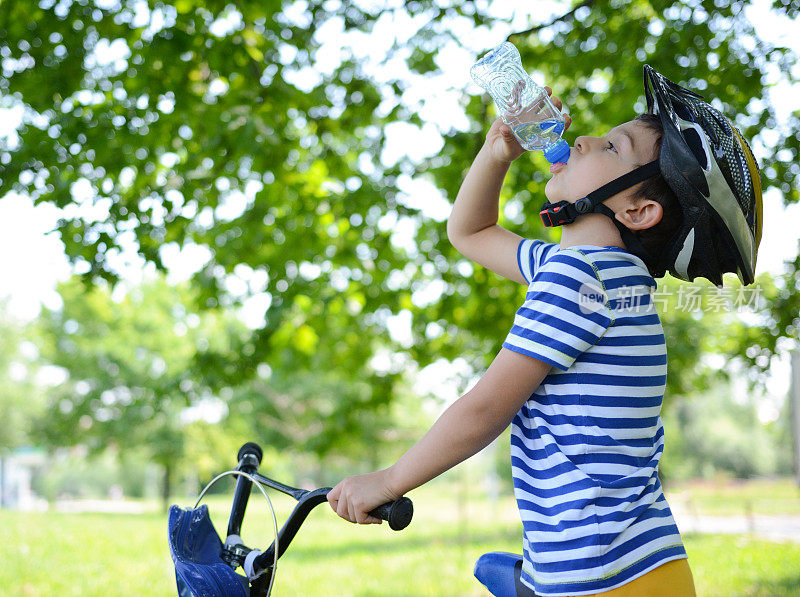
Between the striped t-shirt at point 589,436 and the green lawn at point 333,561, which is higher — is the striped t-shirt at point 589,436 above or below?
above

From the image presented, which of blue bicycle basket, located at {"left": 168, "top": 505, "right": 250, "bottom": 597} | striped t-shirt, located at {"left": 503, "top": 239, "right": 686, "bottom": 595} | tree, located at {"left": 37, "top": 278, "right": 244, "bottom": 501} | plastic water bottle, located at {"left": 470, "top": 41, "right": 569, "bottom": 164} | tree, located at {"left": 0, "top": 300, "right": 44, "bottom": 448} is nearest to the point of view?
striped t-shirt, located at {"left": 503, "top": 239, "right": 686, "bottom": 595}

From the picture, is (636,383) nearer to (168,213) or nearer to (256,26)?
(168,213)

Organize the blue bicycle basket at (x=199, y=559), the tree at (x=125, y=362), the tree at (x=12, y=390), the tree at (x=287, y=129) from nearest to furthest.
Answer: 1. the blue bicycle basket at (x=199, y=559)
2. the tree at (x=287, y=129)
3. the tree at (x=125, y=362)
4. the tree at (x=12, y=390)

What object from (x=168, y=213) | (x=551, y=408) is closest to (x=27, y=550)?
(x=168, y=213)

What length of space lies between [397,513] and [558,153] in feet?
2.62

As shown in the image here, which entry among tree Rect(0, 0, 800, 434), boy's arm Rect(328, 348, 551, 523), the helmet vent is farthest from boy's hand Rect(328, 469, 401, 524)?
tree Rect(0, 0, 800, 434)

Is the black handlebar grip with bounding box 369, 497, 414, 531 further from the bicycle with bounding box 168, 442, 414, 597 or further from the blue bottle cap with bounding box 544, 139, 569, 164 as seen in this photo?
the blue bottle cap with bounding box 544, 139, 569, 164

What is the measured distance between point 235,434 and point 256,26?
18.0 m

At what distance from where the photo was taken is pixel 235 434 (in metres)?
21.8

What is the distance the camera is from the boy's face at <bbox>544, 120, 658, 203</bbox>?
4.94 ft

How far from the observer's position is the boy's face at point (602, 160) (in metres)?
1.51

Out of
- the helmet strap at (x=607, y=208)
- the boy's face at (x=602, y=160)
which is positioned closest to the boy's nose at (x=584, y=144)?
the boy's face at (x=602, y=160)

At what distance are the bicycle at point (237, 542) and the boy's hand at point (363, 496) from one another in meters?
0.02

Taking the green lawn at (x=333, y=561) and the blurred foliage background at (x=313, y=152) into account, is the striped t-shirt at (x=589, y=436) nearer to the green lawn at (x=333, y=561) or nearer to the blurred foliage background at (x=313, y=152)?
the blurred foliage background at (x=313, y=152)
